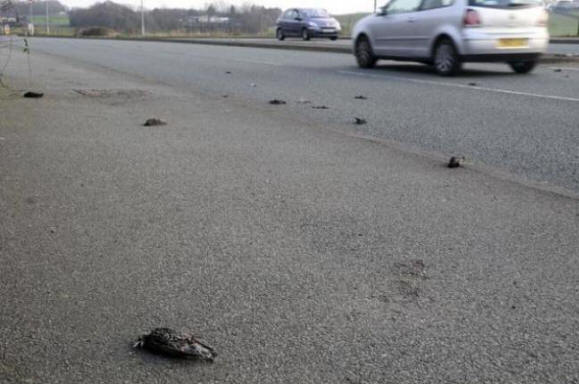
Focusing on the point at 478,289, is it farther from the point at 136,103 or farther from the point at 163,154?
the point at 136,103

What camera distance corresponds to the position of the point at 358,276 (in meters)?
3.28

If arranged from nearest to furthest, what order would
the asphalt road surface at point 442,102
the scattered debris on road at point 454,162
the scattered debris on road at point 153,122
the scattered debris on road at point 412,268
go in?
the scattered debris on road at point 412,268 < the scattered debris on road at point 454,162 < the asphalt road surface at point 442,102 < the scattered debris on road at point 153,122

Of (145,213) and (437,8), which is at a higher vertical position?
(437,8)

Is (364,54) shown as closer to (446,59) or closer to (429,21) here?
(429,21)

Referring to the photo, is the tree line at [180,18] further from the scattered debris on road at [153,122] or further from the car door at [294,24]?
the scattered debris on road at [153,122]

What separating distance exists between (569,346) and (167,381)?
54.6 inches

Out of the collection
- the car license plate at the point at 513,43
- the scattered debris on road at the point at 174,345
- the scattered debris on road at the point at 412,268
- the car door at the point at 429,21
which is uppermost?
the car door at the point at 429,21

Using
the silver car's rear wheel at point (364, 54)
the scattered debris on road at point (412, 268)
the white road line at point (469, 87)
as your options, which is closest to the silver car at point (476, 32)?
the white road line at point (469, 87)

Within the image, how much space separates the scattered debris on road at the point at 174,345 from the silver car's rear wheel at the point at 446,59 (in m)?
11.4

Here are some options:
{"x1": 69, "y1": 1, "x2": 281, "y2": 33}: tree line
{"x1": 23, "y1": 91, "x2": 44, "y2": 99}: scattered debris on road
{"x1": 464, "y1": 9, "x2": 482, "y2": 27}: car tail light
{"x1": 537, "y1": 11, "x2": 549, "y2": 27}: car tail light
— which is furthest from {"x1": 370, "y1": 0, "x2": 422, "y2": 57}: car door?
{"x1": 69, "y1": 1, "x2": 281, "y2": 33}: tree line

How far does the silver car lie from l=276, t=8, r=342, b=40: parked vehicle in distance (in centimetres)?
2212

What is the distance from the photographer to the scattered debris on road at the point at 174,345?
8.23 feet

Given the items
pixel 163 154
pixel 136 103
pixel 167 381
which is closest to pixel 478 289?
pixel 167 381

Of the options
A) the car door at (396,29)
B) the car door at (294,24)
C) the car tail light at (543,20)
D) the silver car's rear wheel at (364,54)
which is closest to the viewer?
the car tail light at (543,20)
